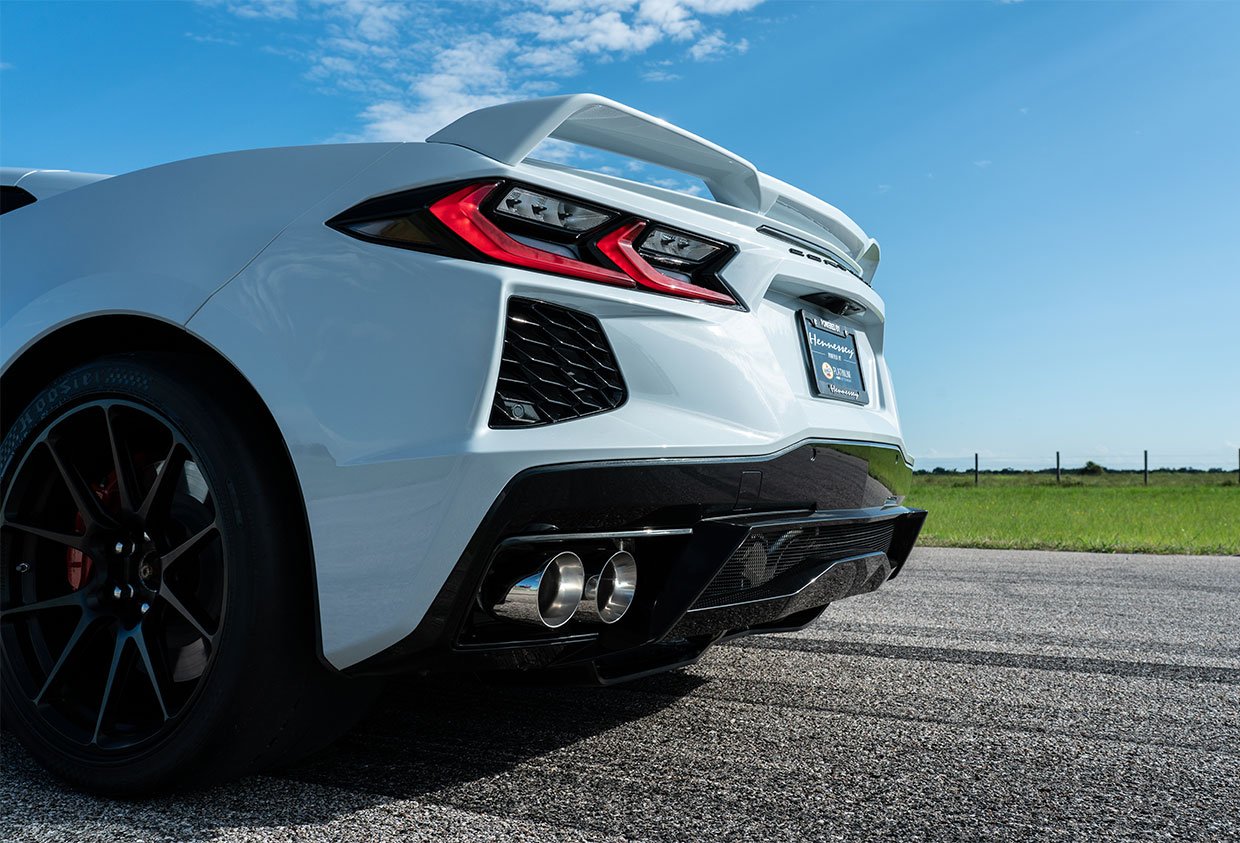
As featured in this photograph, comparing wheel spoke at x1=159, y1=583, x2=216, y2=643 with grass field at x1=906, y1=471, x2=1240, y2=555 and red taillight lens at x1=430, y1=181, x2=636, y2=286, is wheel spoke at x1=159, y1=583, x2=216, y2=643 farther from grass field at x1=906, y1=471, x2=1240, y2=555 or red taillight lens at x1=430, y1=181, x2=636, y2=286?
grass field at x1=906, y1=471, x2=1240, y2=555

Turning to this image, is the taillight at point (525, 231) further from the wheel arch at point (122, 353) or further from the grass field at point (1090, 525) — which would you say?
the grass field at point (1090, 525)

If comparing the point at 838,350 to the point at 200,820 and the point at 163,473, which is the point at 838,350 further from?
the point at 200,820

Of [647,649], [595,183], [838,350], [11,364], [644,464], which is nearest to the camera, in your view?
[644,464]

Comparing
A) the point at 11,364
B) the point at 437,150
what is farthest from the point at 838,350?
the point at 11,364

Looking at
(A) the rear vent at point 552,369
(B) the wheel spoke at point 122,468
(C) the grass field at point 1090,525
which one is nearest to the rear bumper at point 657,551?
(A) the rear vent at point 552,369

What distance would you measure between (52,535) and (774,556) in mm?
1725

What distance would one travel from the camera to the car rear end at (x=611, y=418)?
73.7 inches

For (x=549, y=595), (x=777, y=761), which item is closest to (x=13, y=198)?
(x=549, y=595)

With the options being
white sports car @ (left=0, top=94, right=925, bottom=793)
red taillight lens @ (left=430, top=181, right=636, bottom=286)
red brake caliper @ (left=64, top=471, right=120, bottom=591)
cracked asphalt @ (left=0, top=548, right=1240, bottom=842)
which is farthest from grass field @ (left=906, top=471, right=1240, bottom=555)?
red brake caliper @ (left=64, top=471, right=120, bottom=591)

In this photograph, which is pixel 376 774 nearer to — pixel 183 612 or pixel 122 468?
pixel 183 612

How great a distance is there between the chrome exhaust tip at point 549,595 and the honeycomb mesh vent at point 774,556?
0.30 metres

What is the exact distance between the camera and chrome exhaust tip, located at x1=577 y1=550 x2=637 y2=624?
6.56 feet

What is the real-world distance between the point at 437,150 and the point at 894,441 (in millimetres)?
1614

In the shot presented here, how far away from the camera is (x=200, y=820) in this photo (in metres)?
1.96
